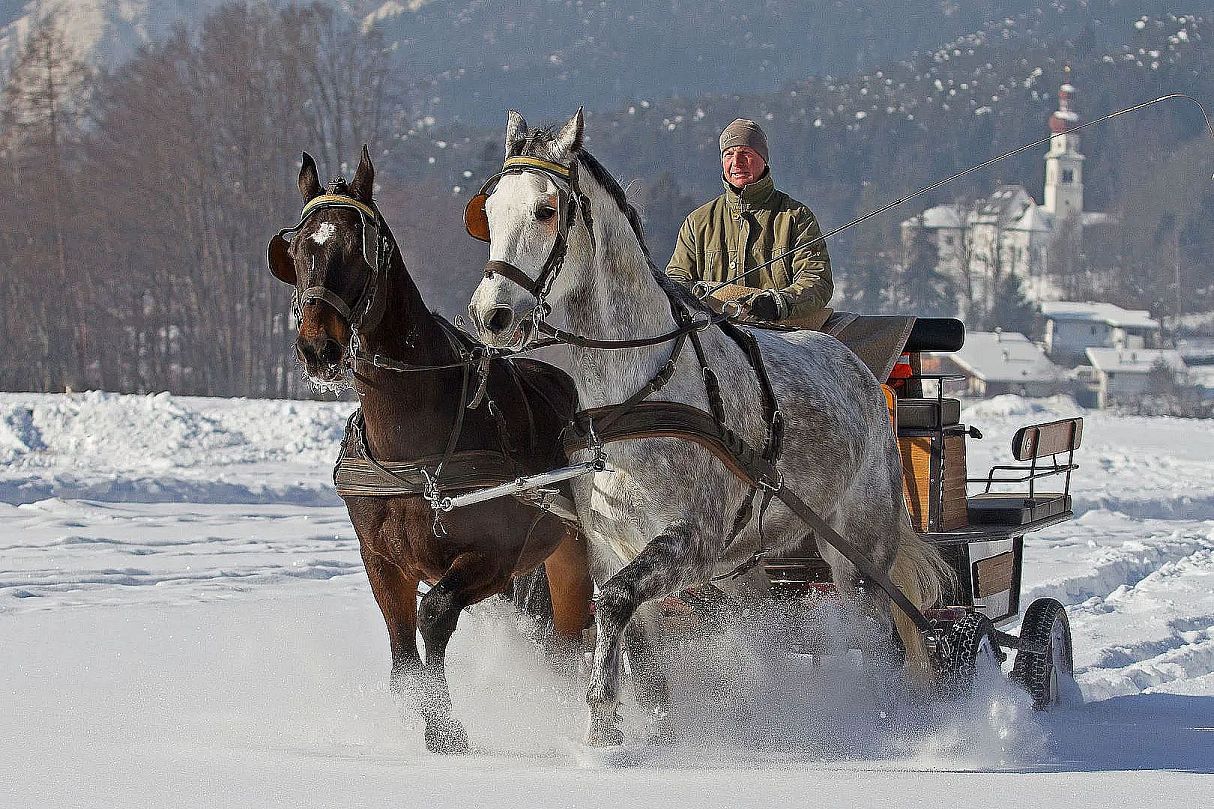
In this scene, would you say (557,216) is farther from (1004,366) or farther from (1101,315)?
(1101,315)

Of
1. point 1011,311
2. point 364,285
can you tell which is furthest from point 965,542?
point 1011,311

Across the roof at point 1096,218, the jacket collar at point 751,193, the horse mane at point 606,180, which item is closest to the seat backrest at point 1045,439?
the jacket collar at point 751,193

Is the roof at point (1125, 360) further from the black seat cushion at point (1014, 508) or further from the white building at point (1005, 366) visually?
the black seat cushion at point (1014, 508)

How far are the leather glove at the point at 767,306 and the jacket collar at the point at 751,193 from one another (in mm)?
678

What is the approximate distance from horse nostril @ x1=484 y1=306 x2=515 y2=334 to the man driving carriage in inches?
93.5

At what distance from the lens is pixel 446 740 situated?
17.9 feet

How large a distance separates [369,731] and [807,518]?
1749mm

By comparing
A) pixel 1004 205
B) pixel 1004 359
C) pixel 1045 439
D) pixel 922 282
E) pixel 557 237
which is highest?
pixel 1004 205

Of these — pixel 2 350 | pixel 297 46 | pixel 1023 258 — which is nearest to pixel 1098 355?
pixel 1023 258

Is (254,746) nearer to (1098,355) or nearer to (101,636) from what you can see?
(101,636)

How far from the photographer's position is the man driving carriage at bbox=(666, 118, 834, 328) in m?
7.08

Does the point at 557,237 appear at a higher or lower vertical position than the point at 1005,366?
higher

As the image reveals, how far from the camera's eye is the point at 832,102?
16288 centimetres

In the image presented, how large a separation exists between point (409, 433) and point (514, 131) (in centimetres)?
106
